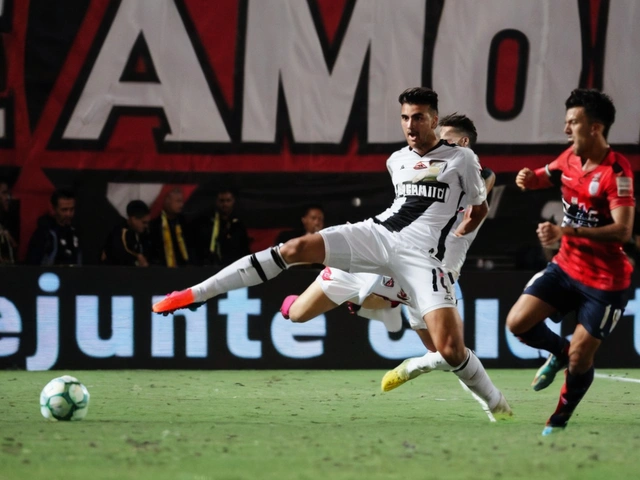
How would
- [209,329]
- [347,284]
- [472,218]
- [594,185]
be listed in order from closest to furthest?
[594,185] < [472,218] < [347,284] < [209,329]

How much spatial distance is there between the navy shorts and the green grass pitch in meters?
0.61

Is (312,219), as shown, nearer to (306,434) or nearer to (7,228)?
(7,228)

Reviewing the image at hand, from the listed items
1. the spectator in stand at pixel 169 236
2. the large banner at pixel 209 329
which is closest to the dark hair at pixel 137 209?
the spectator in stand at pixel 169 236

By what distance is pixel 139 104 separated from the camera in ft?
36.1

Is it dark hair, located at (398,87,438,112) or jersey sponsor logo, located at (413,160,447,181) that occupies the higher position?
dark hair, located at (398,87,438,112)

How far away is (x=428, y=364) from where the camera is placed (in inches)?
283

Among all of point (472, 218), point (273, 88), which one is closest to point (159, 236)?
point (273, 88)

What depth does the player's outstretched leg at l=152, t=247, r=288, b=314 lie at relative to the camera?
632cm

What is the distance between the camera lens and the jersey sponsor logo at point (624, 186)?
19.3 ft

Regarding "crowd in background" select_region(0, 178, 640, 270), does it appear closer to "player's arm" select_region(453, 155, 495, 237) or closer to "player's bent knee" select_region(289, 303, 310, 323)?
"player's bent knee" select_region(289, 303, 310, 323)

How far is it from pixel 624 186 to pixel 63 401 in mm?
3400

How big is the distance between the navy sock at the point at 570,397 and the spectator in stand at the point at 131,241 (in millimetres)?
5433

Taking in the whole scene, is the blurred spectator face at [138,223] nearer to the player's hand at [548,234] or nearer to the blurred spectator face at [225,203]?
the blurred spectator face at [225,203]

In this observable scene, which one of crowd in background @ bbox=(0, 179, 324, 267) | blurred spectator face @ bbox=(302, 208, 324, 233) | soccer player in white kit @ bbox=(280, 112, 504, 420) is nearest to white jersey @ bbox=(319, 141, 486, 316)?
soccer player in white kit @ bbox=(280, 112, 504, 420)
